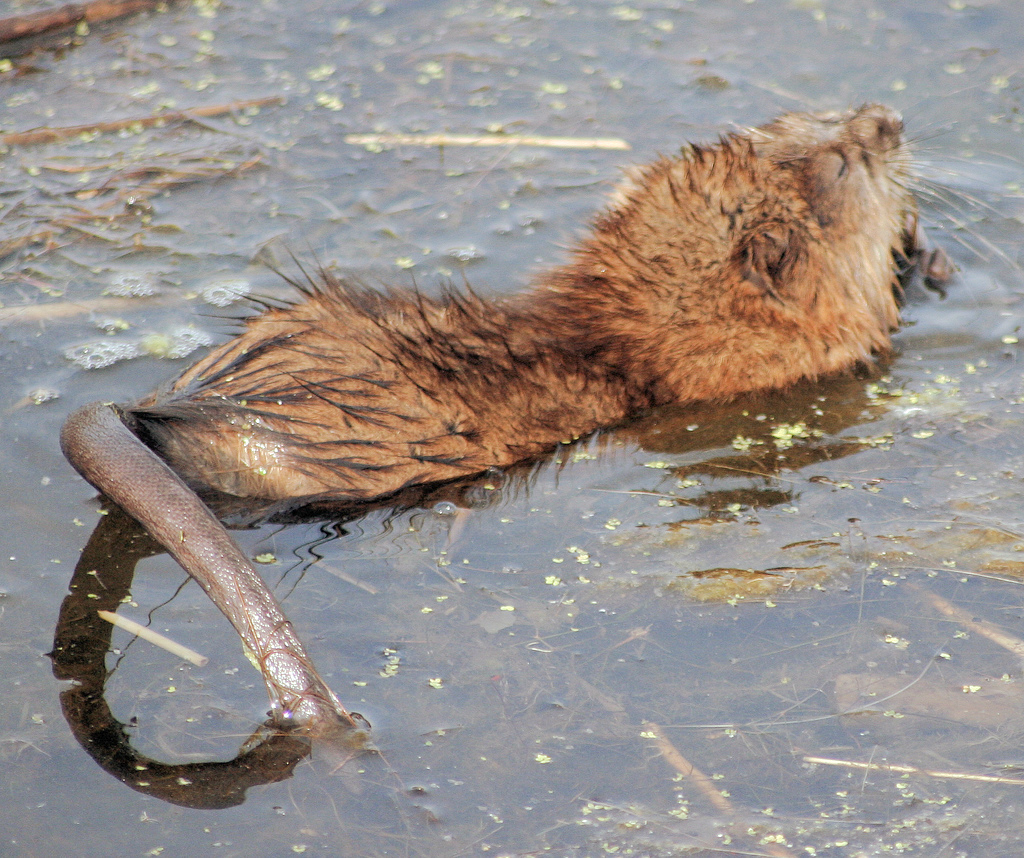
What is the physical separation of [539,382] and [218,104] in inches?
105

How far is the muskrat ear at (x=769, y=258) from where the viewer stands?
11.8ft

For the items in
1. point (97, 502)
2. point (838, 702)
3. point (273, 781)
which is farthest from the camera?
point (97, 502)

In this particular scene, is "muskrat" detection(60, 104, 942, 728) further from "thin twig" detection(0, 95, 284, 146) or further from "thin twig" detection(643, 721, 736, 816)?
"thin twig" detection(0, 95, 284, 146)

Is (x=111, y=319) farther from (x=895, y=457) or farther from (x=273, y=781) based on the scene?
(x=895, y=457)

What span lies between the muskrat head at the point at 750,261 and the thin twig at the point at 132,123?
219 cm

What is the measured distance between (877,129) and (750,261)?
0.74 meters

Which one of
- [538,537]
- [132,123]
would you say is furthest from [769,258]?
[132,123]

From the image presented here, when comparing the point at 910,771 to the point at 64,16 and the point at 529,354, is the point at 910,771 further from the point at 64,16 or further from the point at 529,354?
the point at 64,16

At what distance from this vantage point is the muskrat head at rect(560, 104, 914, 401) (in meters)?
3.52

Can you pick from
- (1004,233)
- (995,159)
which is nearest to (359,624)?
(1004,233)

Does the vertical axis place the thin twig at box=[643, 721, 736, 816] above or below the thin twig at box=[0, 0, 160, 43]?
below

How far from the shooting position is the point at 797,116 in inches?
156

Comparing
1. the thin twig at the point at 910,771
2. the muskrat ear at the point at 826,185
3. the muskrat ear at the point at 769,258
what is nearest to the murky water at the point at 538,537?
the thin twig at the point at 910,771

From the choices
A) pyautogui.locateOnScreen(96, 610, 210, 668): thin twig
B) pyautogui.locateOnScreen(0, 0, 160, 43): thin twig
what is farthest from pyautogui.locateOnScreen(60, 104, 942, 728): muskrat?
pyautogui.locateOnScreen(0, 0, 160, 43): thin twig
